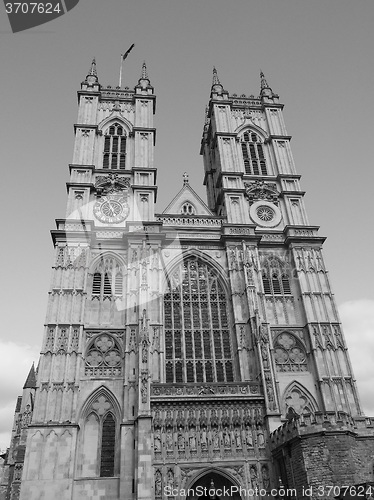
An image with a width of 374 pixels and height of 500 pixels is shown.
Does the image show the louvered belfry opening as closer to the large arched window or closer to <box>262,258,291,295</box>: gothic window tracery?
the large arched window

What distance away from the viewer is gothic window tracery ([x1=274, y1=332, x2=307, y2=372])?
2448 cm

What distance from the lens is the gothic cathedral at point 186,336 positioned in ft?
64.4

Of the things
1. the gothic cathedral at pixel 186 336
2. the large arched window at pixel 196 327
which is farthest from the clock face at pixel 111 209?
the large arched window at pixel 196 327

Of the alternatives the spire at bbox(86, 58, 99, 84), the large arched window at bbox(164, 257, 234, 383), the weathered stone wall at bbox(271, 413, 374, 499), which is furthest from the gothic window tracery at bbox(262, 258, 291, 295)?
the spire at bbox(86, 58, 99, 84)

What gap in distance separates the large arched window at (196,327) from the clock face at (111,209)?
205 inches

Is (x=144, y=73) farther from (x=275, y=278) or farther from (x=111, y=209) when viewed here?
(x=275, y=278)

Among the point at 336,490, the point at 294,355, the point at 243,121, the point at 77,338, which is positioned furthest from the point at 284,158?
the point at 336,490

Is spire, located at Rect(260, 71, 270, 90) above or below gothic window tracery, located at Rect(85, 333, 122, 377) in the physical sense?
above

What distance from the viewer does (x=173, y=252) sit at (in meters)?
27.8

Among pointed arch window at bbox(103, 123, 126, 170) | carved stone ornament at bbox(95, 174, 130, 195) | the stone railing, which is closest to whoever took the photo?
the stone railing

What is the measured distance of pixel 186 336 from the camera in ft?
→ 82.5

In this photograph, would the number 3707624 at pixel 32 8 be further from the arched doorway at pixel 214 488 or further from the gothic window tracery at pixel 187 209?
the gothic window tracery at pixel 187 209

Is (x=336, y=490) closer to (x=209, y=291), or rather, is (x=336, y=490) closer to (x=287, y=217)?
(x=209, y=291)

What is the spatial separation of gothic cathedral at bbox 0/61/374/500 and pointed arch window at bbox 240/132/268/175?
118mm
